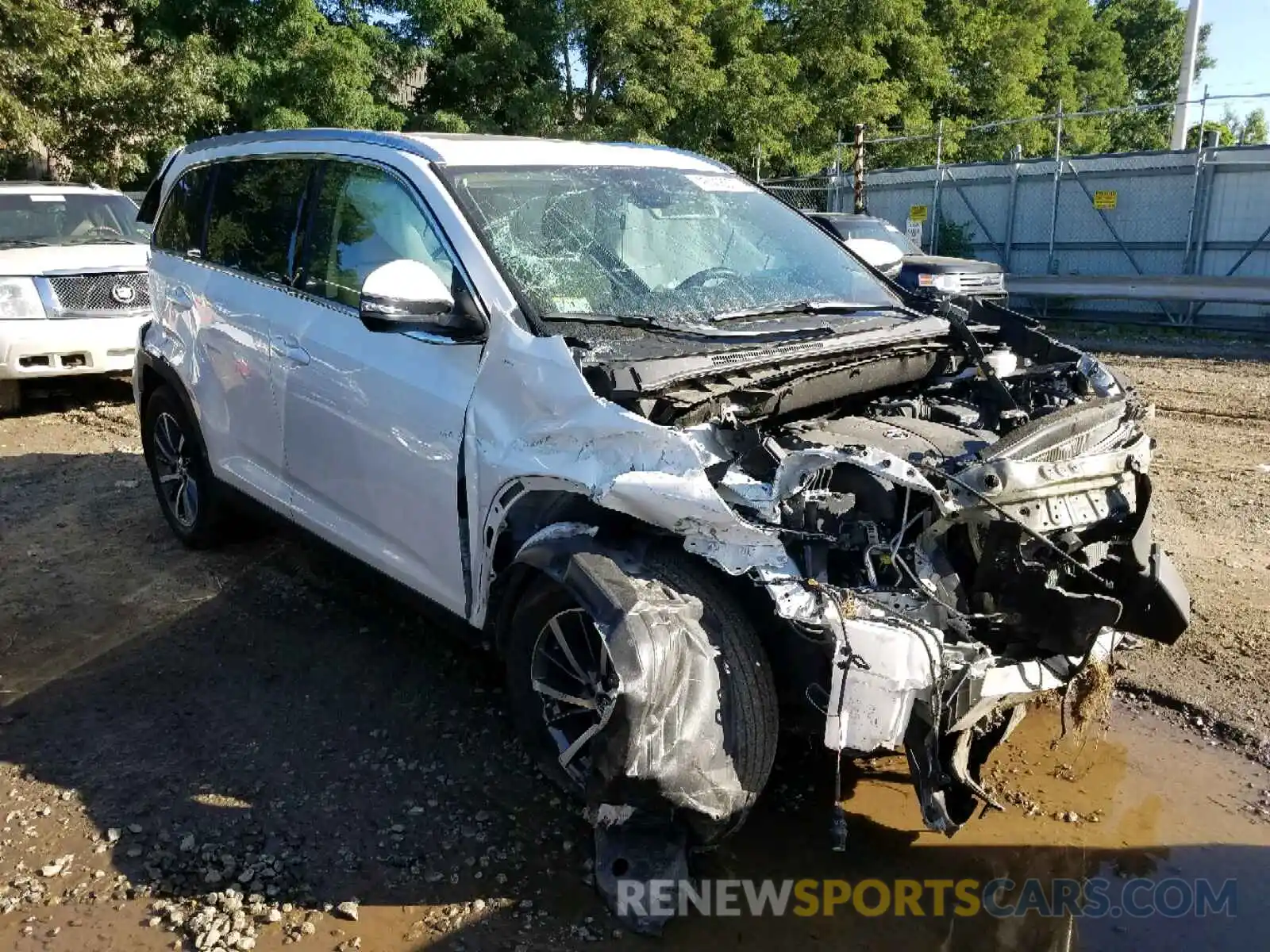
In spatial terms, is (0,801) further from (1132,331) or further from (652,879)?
(1132,331)

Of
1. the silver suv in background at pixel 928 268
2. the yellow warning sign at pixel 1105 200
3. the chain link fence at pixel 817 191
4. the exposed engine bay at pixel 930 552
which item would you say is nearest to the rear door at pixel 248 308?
the exposed engine bay at pixel 930 552

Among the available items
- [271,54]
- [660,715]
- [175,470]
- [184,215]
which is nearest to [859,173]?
[271,54]

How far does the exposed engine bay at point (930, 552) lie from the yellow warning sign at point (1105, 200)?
15.7 metres

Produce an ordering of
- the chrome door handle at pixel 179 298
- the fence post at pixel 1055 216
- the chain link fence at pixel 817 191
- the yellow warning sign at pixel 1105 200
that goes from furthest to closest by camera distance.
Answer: the chain link fence at pixel 817 191
the fence post at pixel 1055 216
the yellow warning sign at pixel 1105 200
the chrome door handle at pixel 179 298

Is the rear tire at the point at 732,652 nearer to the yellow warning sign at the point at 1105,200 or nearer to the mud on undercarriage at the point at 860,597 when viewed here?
the mud on undercarriage at the point at 860,597

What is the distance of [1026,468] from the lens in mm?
2781

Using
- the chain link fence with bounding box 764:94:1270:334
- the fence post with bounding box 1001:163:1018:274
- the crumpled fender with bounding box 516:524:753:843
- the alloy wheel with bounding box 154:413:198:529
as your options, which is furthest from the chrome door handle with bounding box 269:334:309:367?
the fence post with bounding box 1001:163:1018:274

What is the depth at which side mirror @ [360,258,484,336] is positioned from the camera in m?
3.26

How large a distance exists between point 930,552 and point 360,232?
244 centimetres

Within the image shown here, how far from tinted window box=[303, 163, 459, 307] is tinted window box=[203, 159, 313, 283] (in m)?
0.20

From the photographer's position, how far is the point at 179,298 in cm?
515

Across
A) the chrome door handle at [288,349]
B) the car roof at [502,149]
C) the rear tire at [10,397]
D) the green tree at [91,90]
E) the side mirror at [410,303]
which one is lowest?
the rear tire at [10,397]

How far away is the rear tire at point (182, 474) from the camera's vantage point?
5.24 m

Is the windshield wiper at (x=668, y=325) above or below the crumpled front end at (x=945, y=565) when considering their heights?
above
